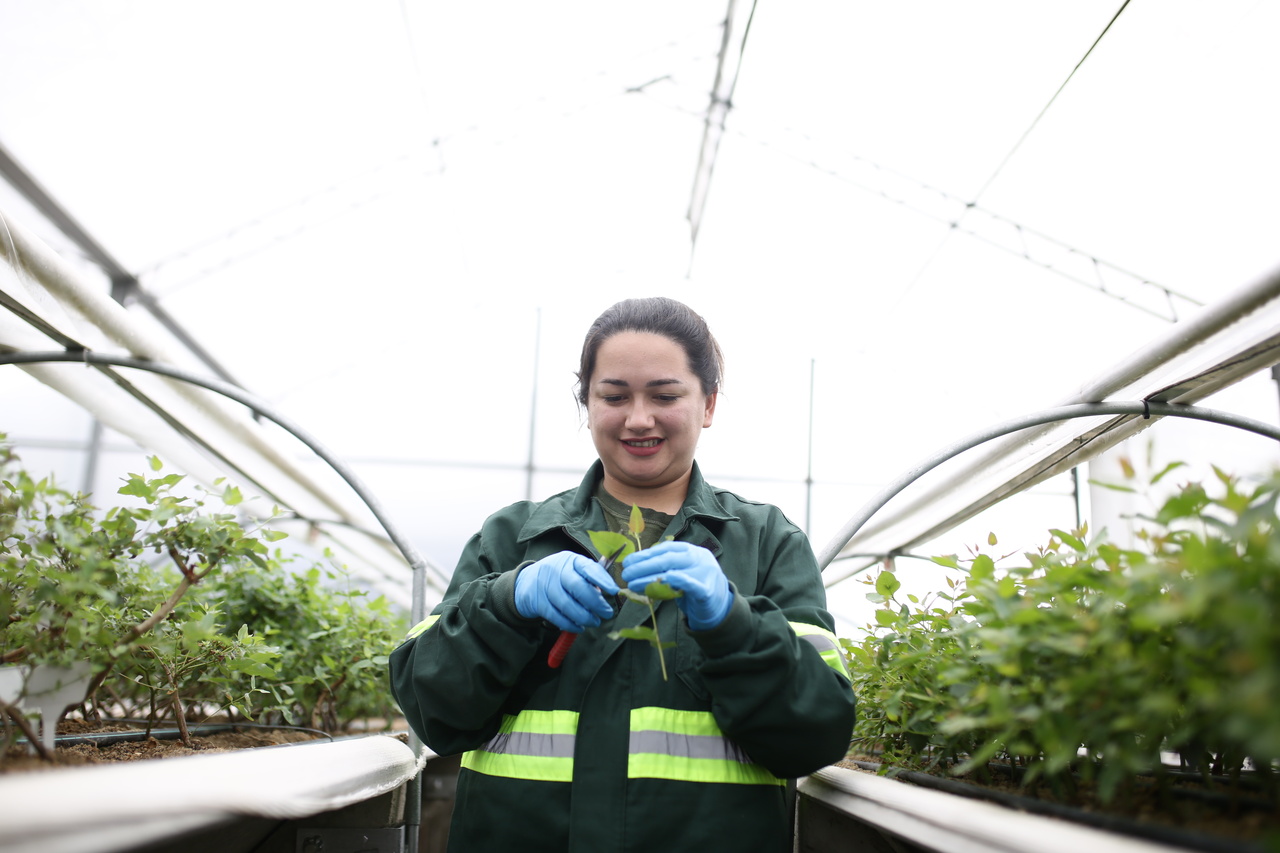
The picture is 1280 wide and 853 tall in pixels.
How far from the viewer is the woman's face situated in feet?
4.64

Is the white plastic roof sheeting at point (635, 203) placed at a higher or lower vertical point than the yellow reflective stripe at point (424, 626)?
higher

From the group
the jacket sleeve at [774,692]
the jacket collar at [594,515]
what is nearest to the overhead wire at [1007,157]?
the jacket collar at [594,515]

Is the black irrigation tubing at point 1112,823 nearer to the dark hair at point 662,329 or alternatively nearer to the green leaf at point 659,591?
the green leaf at point 659,591

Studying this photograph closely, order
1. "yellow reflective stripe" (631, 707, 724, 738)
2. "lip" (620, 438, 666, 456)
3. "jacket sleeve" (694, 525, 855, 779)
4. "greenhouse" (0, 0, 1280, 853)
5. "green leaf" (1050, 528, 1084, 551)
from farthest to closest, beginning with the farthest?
1. "lip" (620, 438, 666, 456)
2. "yellow reflective stripe" (631, 707, 724, 738)
3. "jacket sleeve" (694, 525, 855, 779)
4. "green leaf" (1050, 528, 1084, 551)
5. "greenhouse" (0, 0, 1280, 853)

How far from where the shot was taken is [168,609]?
1.21 meters

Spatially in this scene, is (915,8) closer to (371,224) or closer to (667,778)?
(371,224)

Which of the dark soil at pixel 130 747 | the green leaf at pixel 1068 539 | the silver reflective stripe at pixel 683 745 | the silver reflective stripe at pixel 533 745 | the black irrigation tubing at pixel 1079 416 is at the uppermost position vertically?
the black irrigation tubing at pixel 1079 416

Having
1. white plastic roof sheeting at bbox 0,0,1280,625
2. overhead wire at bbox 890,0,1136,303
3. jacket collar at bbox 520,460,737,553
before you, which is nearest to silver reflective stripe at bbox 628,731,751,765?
jacket collar at bbox 520,460,737,553

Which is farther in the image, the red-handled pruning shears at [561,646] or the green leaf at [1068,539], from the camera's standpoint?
the red-handled pruning shears at [561,646]

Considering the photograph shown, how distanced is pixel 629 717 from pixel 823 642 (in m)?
0.33

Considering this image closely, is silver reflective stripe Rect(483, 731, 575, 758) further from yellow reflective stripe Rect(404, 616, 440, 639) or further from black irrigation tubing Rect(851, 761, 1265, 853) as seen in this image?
black irrigation tubing Rect(851, 761, 1265, 853)

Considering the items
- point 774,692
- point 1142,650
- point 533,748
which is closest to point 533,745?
point 533,748

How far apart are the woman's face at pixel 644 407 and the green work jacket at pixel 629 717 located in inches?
7.7

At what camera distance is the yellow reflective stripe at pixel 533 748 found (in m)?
1.21
